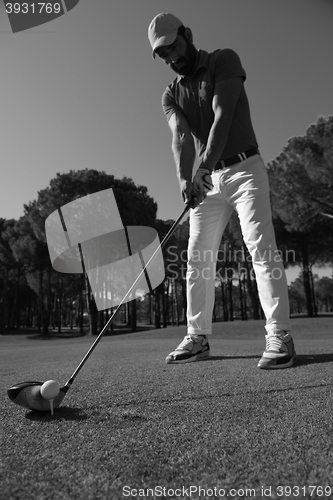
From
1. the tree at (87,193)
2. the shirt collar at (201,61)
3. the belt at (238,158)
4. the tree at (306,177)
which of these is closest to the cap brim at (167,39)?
the shirt collar at (201,61)

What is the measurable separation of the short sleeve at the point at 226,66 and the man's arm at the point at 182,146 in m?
0.51

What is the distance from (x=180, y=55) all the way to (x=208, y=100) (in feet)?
1.55

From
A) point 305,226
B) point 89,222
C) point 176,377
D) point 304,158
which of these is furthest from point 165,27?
point 89,222

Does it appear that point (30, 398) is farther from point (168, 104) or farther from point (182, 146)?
point (168, 104)

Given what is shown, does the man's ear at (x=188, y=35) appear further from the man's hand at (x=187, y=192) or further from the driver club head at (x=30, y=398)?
the driver club head at (x=30, y=398)

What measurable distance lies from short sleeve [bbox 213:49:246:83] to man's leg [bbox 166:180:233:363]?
2.76ft

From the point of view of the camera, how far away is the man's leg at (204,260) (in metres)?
3.16

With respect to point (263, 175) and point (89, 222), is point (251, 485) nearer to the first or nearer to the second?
point (263, 175)

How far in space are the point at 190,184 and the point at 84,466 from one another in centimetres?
237

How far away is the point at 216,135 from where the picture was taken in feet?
9.27

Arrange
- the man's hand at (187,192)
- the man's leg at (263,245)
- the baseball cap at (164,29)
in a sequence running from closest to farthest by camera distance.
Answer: the man's leg at (263,245)
the man's hand at (187,192)
the baseball cap at (164,29)

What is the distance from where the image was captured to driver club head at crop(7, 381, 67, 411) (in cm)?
146

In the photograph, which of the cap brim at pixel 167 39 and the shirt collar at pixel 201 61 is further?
the shirt collar at pixel 201 61

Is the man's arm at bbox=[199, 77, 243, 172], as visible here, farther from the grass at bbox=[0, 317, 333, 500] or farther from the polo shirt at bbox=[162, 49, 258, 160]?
the grass at bbox=[0, 317, 333, 500]
